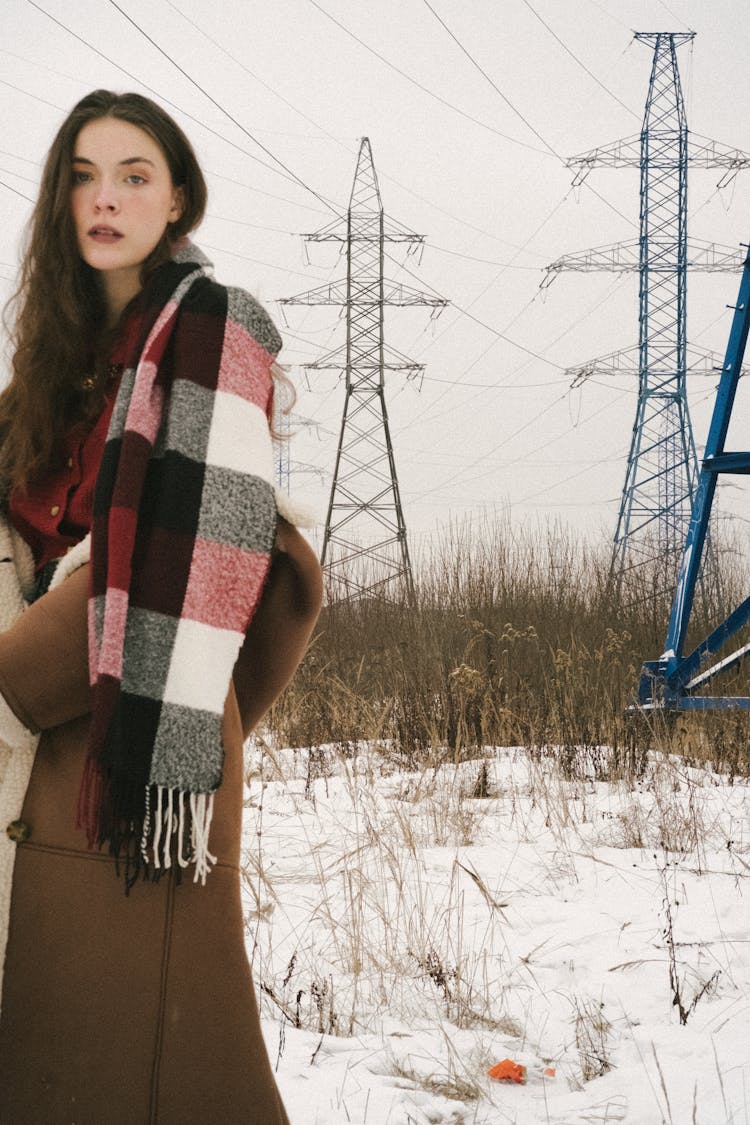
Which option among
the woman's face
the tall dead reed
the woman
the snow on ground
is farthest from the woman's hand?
the tall dead reed

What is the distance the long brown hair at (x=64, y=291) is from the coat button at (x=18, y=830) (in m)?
0.47

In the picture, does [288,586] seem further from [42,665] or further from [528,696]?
[528,696]

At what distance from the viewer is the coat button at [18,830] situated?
1.18m

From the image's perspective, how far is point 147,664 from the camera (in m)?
1.13

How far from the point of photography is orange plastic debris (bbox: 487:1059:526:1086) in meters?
2.08

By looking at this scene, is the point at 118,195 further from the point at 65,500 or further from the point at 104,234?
the point at 65,500

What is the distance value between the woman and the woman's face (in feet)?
0.45

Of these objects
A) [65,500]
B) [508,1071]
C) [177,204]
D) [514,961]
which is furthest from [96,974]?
[514,961]

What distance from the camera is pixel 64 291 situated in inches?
56.8

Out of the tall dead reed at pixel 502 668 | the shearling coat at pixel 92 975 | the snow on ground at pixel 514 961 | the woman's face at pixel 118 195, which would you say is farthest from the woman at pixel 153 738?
the tall dead reed at pixel 502 668

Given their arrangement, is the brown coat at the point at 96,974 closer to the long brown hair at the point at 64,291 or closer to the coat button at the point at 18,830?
the coat button at the point at 18,830

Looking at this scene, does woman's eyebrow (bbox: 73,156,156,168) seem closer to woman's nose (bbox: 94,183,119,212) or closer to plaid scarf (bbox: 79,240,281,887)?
woman's nose (bbox: 94,183,119,212)

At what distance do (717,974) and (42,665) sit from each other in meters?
2.03

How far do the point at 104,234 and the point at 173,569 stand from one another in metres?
0.57
